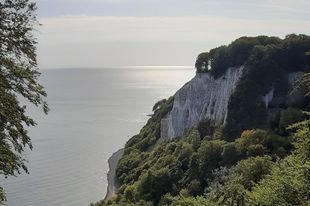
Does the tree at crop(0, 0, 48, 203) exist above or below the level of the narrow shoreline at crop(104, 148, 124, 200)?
above

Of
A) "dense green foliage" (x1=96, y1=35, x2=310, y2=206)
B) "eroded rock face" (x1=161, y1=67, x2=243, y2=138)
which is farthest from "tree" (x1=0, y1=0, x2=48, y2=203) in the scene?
"eroded rock face" (x1=161, y1=67, x2=243, y2=138)

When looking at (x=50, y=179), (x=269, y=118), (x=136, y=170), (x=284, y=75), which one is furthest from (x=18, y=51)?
(x=50, y=179)

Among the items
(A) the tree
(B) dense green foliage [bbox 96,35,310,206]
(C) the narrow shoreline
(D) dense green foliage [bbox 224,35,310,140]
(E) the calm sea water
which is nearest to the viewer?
(A) the tree

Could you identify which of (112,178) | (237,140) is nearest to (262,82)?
(237,140)

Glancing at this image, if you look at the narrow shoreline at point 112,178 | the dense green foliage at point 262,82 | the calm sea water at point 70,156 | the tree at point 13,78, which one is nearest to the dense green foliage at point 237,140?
the dense green foliage at point 262,82

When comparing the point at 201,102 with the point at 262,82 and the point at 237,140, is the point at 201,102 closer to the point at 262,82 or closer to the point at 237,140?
the point at 262,82

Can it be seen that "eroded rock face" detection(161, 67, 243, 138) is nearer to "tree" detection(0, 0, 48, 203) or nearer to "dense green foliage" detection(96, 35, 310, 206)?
"dense green foliage" detection(96, 35, 310, 206)

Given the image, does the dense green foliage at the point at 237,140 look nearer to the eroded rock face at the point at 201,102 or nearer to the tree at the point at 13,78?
the eroded rock face at the point at 201,102

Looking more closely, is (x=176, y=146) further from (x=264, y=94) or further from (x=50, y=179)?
(x=50, y=179)
